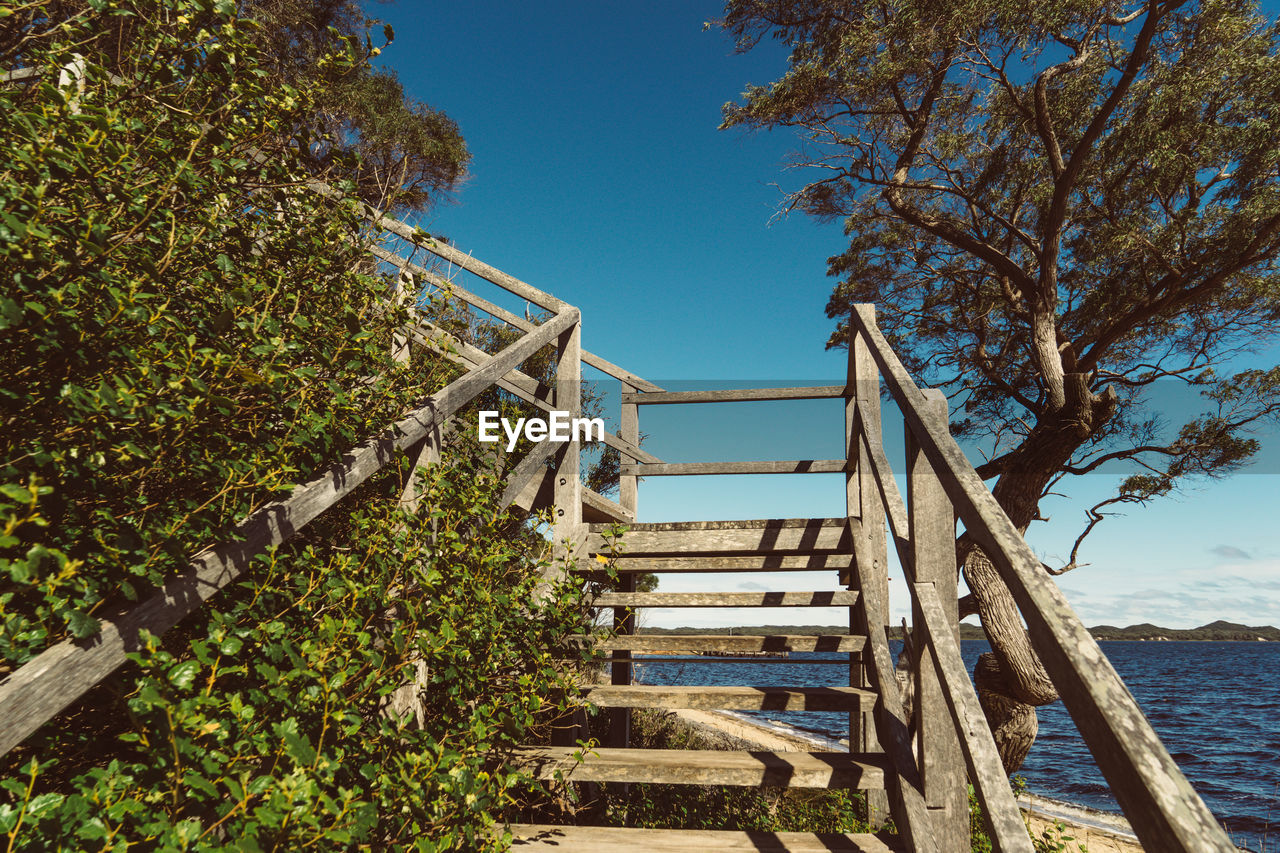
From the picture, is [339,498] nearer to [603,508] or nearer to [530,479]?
[530,479]

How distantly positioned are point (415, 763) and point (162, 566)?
2.45ft

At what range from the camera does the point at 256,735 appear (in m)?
1.40

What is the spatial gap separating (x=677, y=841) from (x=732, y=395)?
3.59m

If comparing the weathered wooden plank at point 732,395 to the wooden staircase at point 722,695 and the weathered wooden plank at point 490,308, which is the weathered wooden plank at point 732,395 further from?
the wooden staircase at point 722,695

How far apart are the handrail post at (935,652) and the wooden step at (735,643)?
2.82ft

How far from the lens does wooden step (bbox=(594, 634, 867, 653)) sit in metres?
3.30

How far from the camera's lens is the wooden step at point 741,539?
402cm

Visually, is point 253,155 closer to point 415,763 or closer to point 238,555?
point 238,555

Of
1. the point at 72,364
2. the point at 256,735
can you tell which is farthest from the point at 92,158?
the point at 256,735

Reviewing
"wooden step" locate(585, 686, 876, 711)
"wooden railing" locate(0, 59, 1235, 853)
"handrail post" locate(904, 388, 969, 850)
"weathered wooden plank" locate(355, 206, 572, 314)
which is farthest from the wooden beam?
"handrail post" locate(904, 388, 969, 850)

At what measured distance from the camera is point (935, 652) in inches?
83.0

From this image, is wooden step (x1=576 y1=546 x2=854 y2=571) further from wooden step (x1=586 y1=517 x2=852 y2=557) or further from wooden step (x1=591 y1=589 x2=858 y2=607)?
wooden step (x1=591 y1=589 x2=858 y2=607)

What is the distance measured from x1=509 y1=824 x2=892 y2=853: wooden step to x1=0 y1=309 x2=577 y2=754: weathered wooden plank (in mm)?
1380

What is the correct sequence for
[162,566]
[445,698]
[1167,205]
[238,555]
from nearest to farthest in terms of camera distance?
[162,566]
[238,555]
[445,698]
[1167,205]
